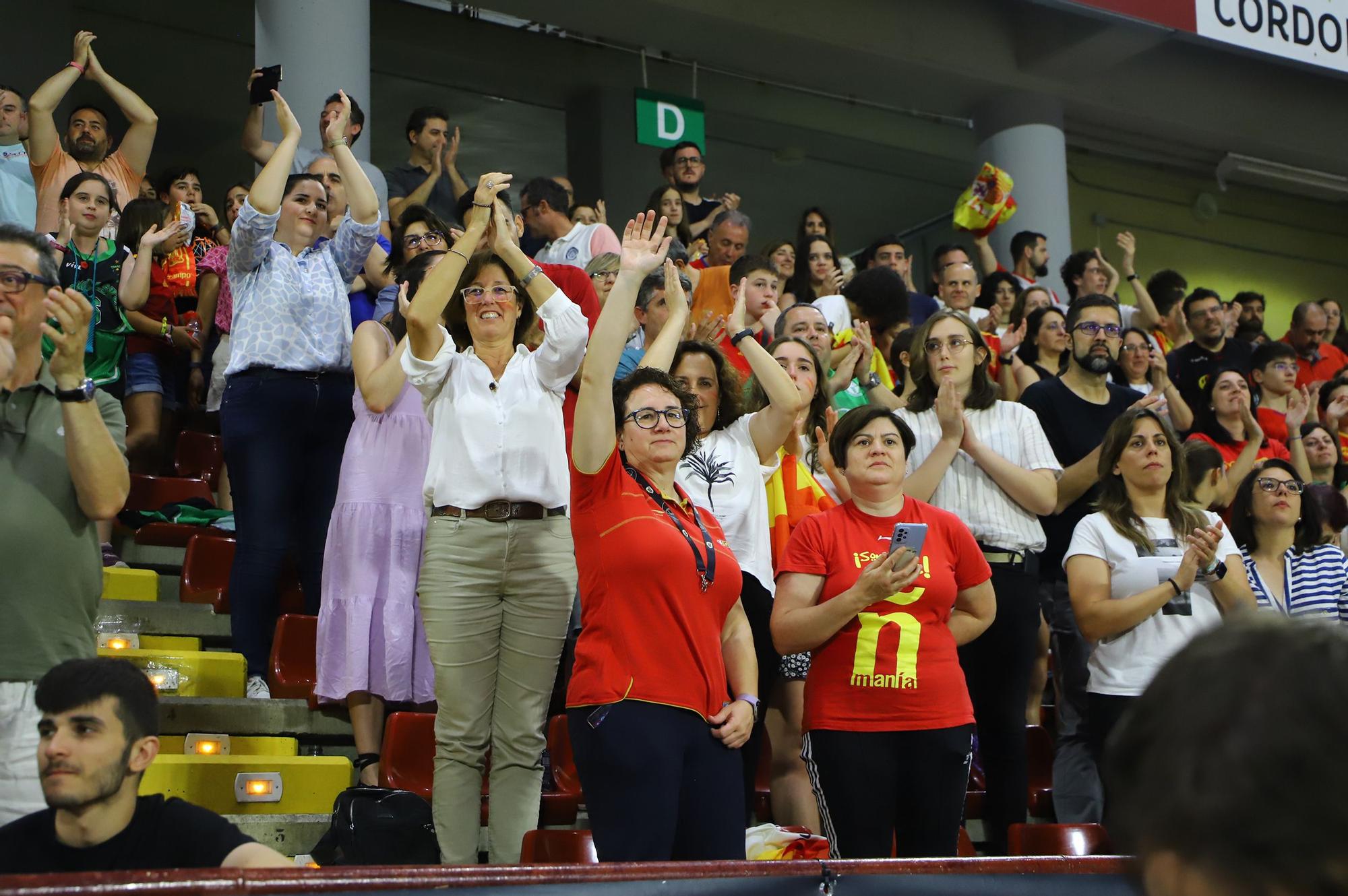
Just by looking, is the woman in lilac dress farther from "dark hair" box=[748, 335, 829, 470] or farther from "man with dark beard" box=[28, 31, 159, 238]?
"man with dark beard" box=[28, 31, 159, 238]

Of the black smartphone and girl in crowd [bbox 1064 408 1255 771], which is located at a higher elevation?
the black smartphone

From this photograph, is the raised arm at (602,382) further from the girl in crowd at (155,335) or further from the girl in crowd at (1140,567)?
the girl in crowd at (155,335)

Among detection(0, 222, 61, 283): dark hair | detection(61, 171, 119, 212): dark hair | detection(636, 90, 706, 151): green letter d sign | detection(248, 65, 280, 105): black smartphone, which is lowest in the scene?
detection(0, 222, 61, 283): dark hair

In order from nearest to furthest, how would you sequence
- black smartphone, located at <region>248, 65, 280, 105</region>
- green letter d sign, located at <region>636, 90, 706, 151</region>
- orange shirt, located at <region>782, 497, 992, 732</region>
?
orange shirt, located at <region>782, 497, 992, 732</region>, black smartphone, located at <region>248, 65, 280, 105</region>, green letter d sign, located at <region>636, 90, 706, 151</region>

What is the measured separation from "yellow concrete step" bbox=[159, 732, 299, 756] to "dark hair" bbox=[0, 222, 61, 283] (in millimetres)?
1733

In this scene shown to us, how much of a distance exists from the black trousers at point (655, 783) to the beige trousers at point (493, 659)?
567mm

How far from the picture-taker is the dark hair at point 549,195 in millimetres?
6277

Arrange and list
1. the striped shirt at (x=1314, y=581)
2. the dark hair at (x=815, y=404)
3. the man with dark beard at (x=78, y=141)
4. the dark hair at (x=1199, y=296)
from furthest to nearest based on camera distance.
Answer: the dark hair at (x=1199, y=296), the man with dark beard at (x=78, y=141), the striped shirt at (x=1314, y=581), the dark hair at (x=815, y=404)

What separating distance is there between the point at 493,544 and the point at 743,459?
2.57 feet

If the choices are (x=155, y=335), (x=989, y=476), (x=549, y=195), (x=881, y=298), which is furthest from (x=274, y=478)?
(x=881, y=298)

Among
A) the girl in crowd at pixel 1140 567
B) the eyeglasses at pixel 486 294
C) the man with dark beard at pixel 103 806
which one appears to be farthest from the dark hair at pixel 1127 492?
the man with dark beard at pixel 103 806

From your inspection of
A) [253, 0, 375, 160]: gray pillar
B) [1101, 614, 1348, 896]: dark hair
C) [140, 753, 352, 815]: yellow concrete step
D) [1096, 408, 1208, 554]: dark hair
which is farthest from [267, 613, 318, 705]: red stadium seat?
[1101, 614, 1348, 896]: dark hair

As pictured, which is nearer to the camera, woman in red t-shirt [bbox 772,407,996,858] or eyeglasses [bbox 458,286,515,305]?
woman in red t-shirt [bbox 772,407,996,858]

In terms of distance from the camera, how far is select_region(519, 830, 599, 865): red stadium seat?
3.14m
